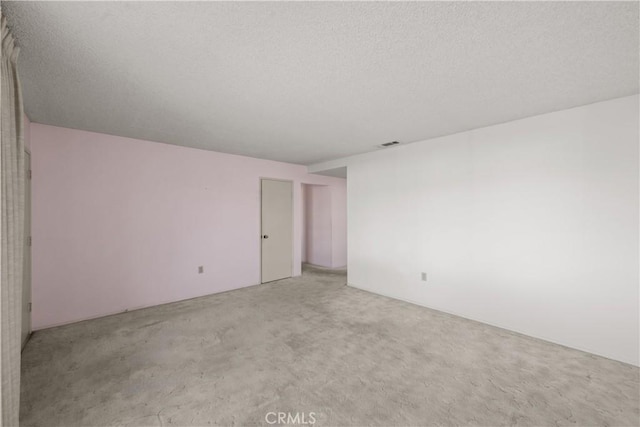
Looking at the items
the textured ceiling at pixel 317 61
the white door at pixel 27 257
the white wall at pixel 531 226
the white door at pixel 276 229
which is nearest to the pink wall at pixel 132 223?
the white door at pixel 27 257

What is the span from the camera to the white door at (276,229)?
5.15m

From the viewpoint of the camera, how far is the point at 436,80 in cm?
208

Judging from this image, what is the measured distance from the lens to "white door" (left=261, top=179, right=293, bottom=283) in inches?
203

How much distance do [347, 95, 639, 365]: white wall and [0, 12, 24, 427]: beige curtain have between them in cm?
407

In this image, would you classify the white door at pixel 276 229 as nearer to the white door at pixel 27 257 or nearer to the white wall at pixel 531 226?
the white wall at pixel 531 226

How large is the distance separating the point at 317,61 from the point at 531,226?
115 inches

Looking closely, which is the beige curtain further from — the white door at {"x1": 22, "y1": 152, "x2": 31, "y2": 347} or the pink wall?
the pink wall

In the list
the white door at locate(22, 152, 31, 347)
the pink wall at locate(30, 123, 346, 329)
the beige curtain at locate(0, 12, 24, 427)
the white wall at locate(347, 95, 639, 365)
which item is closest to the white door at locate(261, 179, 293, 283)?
the pink wall at locate(30, 123, 346, 329)

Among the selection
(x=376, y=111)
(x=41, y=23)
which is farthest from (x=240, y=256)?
(x=41, y=23)

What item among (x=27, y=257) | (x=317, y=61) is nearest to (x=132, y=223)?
(x=27, y=257)

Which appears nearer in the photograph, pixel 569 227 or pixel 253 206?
pixel 569 227

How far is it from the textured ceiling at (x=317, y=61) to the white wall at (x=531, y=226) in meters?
0.42

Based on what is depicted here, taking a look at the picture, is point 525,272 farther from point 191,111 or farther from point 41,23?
point 41,23

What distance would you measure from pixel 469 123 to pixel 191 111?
3.25 m
